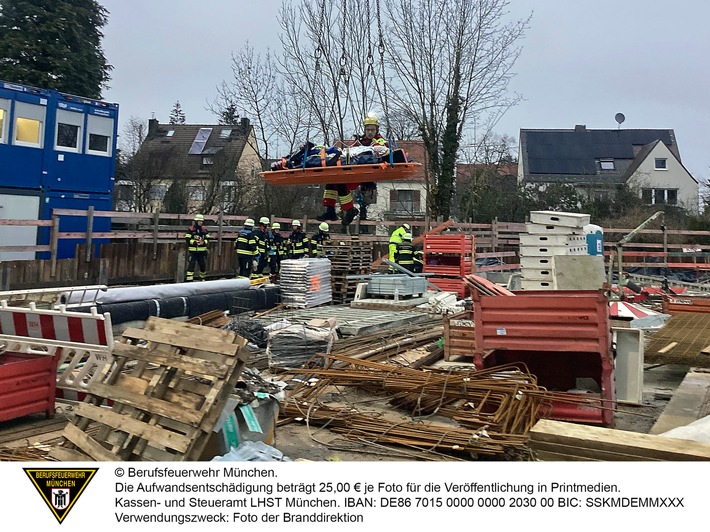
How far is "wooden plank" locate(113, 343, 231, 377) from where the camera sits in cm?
405

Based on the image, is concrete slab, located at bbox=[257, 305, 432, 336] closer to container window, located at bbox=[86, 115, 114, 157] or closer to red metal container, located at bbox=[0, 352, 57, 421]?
red metal container, located at bbox=[0, 352, 57, 421]

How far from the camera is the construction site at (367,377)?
4102mm

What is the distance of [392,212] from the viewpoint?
3916cm

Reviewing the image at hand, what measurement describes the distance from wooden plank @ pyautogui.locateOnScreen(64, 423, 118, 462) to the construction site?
0.03ft

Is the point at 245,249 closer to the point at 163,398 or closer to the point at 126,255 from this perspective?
the point at 126,255

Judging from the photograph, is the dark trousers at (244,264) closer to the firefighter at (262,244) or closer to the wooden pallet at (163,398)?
the firefighter at (262,244)

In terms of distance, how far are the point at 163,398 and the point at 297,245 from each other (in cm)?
1227

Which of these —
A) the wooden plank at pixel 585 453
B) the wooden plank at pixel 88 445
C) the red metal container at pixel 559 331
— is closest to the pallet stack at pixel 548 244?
the red metal container at pixel 559 331

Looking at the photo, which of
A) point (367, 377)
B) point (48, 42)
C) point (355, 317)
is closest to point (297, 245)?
point (355, 317)

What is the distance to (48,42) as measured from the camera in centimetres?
2364

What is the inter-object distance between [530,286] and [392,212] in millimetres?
30322

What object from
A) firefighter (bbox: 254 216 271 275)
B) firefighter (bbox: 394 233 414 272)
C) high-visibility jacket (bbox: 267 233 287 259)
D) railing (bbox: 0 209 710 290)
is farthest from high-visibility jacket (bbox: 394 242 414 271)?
high-visibility jacket (bbox: 267 233 287 259)

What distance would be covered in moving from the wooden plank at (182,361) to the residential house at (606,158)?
36772mm
